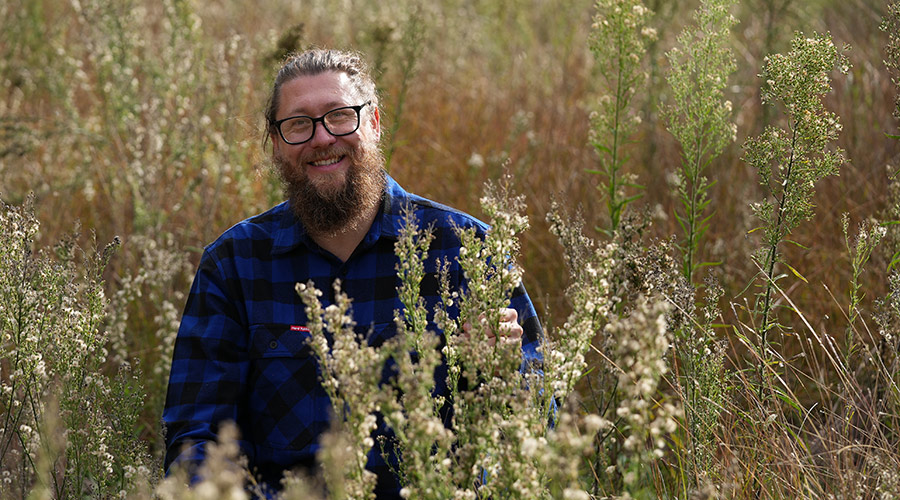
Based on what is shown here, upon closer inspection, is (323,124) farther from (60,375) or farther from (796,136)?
(796,136)

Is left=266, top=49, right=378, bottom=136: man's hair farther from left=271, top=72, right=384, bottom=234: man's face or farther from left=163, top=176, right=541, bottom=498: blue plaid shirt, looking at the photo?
left=163, top=176, right=541, bottom=498: blue plaid shirt

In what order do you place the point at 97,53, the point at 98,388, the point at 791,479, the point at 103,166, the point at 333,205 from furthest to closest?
the point at 103,166
the point at 97,53
the point at 333,205
the point at 98,388
the point at 791,479

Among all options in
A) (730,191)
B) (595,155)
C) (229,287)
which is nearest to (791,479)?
(229,287)

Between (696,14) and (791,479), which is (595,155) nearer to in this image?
(696,14)

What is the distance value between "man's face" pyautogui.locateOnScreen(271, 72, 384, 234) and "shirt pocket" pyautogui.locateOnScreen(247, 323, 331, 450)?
0.42 meters

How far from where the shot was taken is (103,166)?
5.52 metres

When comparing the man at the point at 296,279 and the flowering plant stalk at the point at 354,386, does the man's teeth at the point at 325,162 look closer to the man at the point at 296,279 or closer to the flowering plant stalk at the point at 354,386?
the man at the point at 296,279

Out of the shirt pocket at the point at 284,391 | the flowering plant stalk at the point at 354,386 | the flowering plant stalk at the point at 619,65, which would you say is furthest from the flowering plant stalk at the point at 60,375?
the flowering plant stalk at the point at 619,65

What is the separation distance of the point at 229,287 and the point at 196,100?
7.07 ft

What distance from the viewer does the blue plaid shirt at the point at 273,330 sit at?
108 inches

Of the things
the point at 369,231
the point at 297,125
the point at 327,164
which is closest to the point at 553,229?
the point at 369,231

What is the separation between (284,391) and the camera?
2.82m

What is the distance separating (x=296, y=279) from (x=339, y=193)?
0.33 m

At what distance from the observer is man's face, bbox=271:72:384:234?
118 inches
